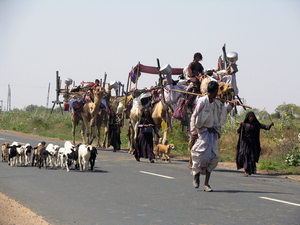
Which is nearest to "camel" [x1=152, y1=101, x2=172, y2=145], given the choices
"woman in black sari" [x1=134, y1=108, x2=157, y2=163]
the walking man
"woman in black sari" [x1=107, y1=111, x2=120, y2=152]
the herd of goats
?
"woman in black sari" [x1=134, y1=108, x2=157, y2=163]

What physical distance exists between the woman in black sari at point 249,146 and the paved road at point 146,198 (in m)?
1.03

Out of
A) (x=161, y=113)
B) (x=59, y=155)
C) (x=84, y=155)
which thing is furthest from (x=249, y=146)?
(x=59, y=155)

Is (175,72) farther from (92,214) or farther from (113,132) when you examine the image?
(92,214)

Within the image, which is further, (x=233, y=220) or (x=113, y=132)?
(x=113, y=132)

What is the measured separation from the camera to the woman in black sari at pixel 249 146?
12.8 m

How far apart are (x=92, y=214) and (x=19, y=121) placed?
45538 mm

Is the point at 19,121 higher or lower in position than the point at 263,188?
higher

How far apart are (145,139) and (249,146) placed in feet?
14.6

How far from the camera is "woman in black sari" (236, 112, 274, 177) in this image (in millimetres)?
12766

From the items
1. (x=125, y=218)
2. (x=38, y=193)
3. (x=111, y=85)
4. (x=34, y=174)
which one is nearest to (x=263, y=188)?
(x=125, y=218)

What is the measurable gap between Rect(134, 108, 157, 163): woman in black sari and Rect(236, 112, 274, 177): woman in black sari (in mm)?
3955

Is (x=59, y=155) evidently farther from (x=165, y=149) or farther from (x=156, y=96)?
(x=156, y=96)

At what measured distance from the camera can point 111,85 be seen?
2458cm

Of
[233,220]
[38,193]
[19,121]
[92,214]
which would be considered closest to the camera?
[233,220]
